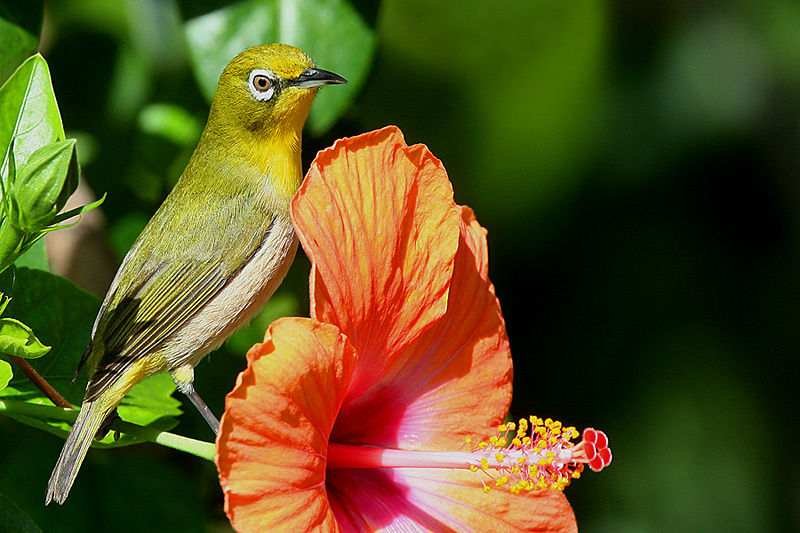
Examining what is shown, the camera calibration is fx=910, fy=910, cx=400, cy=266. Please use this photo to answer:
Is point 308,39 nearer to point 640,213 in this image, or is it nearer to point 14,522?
point 14,522

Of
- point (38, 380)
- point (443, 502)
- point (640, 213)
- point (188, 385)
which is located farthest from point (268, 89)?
point (640, 213)

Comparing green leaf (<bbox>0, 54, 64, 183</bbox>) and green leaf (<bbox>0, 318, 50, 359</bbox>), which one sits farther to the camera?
green leaf (<bbox>0, 54, 64, 183</bbox>)

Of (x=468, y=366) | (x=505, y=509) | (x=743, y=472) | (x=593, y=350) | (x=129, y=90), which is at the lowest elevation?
(x=743, y=472)

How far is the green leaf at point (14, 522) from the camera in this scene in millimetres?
1336

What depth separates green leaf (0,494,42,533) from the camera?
1.34 meters

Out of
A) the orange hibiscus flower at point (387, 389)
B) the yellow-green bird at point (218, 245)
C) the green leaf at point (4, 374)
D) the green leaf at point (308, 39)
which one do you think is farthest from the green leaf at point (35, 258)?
the orange hibiscus flower at point (387, 389)

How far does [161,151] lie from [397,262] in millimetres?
926

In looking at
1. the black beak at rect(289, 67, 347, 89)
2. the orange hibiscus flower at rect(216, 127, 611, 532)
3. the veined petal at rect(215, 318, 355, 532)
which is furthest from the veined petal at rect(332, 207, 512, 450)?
the black beak at rect(289, 67, 347, 89)

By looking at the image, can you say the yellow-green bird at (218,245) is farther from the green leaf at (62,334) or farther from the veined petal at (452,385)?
the veined petal at (452,385)

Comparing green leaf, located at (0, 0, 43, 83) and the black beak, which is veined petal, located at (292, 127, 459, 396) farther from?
green leaf, located at (0, 0, 43, 83)

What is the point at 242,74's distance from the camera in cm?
171

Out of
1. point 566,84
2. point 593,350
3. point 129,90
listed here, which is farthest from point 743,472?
point 129,90

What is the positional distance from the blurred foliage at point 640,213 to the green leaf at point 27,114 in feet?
3.82

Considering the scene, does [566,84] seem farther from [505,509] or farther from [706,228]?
[505,509]
